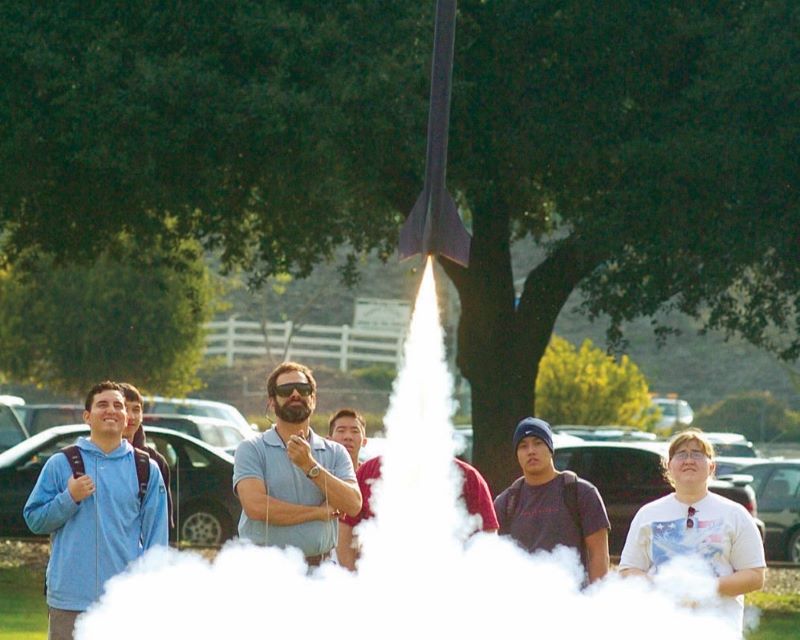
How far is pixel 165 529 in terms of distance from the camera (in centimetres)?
811

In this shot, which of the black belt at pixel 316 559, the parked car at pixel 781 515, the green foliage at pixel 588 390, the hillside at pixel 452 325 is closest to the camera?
the black belt at pixel 316 559

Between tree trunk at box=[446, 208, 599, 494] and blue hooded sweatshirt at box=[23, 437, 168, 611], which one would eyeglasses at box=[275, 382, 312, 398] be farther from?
tree trunk at box=[446, 208, 599, 494]

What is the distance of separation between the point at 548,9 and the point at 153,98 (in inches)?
183

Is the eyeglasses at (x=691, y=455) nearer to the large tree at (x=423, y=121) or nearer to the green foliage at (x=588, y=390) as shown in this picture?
the large tree at (x=423, y=121)

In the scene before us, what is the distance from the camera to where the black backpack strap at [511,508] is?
28.6ft

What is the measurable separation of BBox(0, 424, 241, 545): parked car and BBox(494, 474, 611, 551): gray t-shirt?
12.0m

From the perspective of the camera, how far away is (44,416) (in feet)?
97.0

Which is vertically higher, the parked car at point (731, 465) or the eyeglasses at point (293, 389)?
the parked car at point (731, 465)

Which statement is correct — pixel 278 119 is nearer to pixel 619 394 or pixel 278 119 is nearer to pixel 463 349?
pixel 463 349

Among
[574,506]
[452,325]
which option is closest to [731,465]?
[574,506]

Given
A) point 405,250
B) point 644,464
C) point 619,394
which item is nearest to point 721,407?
point 619,394

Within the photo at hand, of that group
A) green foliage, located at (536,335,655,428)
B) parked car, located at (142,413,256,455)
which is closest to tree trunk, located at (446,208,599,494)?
parked car, located at (142,413,256,455)

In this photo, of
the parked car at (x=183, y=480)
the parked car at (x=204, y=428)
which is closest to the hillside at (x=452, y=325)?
the parked car at (x=204, y=428)

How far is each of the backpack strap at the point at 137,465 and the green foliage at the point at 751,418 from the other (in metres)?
54.7
